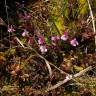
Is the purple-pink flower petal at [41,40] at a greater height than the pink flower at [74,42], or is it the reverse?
the purple-pink flower petal at [41,40]

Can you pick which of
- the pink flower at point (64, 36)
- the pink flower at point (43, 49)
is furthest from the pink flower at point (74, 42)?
the pink flower at point (43, 49)

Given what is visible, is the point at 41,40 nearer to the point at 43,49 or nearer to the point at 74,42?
the point at 43,49

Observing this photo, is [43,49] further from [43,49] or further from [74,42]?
[74,42]

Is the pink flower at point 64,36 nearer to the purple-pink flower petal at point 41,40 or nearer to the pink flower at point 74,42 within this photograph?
the pink flower at point 74,42

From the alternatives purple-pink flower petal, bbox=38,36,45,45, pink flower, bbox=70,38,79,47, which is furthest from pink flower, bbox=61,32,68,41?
purple-pink flower petal, bbox=38,36,45,45

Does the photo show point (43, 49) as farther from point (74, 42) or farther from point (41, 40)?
point (74, 42)

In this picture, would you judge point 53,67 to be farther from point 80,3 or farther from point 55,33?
point 80,3

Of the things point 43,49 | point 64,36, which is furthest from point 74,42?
point 43,49

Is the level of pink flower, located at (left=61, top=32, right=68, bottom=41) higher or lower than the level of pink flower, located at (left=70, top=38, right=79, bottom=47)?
higher

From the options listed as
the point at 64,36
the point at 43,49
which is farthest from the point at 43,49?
the point at 64,36

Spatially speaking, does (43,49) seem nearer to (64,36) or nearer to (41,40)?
(41,40)

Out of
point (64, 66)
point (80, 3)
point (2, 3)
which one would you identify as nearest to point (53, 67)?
point (64, 66)

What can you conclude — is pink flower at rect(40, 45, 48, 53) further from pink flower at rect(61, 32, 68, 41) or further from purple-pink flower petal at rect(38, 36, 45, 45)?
pink flower at rect(61, 32, 68, 41)
